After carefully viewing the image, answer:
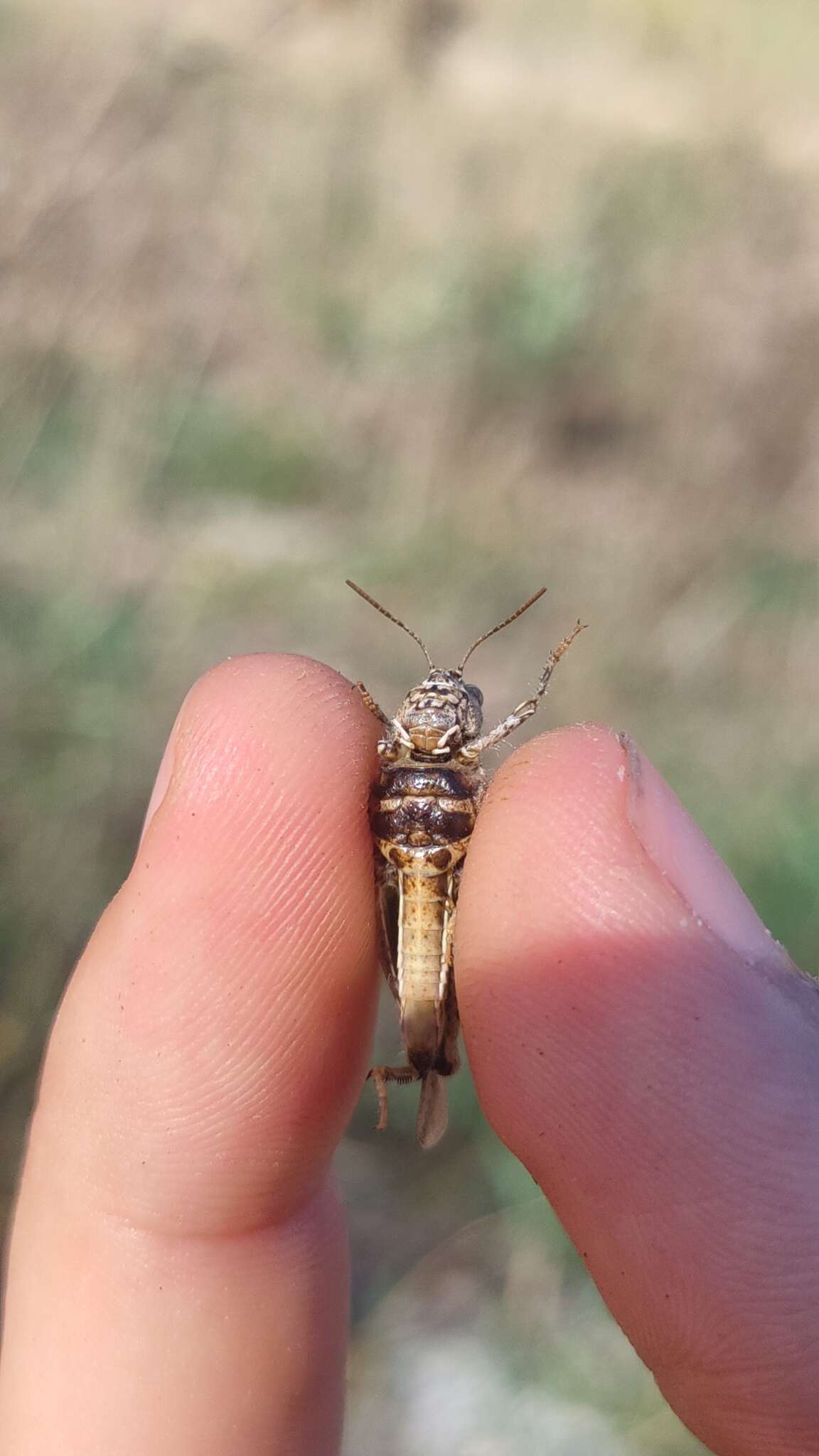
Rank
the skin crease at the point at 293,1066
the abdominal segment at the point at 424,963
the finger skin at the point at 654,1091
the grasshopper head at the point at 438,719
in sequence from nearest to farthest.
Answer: the finger skin at the point at 654,1091, the skin crease at the point at 293,1066, the abdominal segment at the point at 424,963, the grasshopper head at the point at 438,719

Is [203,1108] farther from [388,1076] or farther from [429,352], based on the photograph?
[429,352]

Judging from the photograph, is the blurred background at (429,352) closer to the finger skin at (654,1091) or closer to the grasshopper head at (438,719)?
the grasshopper head at (438,719)

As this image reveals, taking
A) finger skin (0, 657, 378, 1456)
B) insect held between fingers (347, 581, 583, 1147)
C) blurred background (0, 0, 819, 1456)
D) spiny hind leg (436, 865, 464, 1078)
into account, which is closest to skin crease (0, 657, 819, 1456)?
finger skin (0, 657, 378, 1456)

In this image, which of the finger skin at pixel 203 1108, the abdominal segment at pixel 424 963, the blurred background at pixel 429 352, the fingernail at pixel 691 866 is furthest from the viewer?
the blurred background at pixel 429 352

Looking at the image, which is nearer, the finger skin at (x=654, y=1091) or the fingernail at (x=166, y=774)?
the finger skin at (x=654, y=1091)

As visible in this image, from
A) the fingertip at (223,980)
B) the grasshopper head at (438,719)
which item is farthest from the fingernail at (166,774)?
the grasshopper head at (438,719)

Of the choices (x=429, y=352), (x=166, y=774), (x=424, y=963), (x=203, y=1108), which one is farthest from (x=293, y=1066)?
(x=429, y=352)
